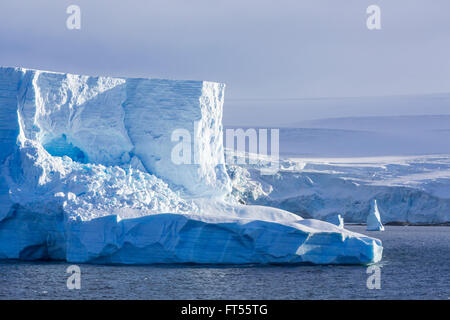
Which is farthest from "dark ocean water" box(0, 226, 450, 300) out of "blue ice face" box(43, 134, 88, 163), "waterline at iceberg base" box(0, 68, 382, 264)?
"blue ice face" box(43, 134, 88, 163)

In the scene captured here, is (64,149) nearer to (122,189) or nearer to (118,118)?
(118,118)

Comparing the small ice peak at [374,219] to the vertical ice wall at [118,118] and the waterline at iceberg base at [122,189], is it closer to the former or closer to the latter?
the vertical ice wall at [118,118]

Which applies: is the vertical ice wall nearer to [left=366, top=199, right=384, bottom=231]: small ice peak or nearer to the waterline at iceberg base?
the waterline at iceberg base

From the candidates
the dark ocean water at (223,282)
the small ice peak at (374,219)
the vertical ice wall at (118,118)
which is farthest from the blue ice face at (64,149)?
the small ice peak at (374,219)

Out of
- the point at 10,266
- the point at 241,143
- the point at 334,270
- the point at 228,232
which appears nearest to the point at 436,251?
the point at 334,270

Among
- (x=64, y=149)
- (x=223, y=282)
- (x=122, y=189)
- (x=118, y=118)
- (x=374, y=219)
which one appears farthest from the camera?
(x=374, y=219)

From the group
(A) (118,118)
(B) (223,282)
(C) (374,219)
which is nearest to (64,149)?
(A) (118,118)

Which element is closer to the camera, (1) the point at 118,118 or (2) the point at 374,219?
(1) the point at 118,118
